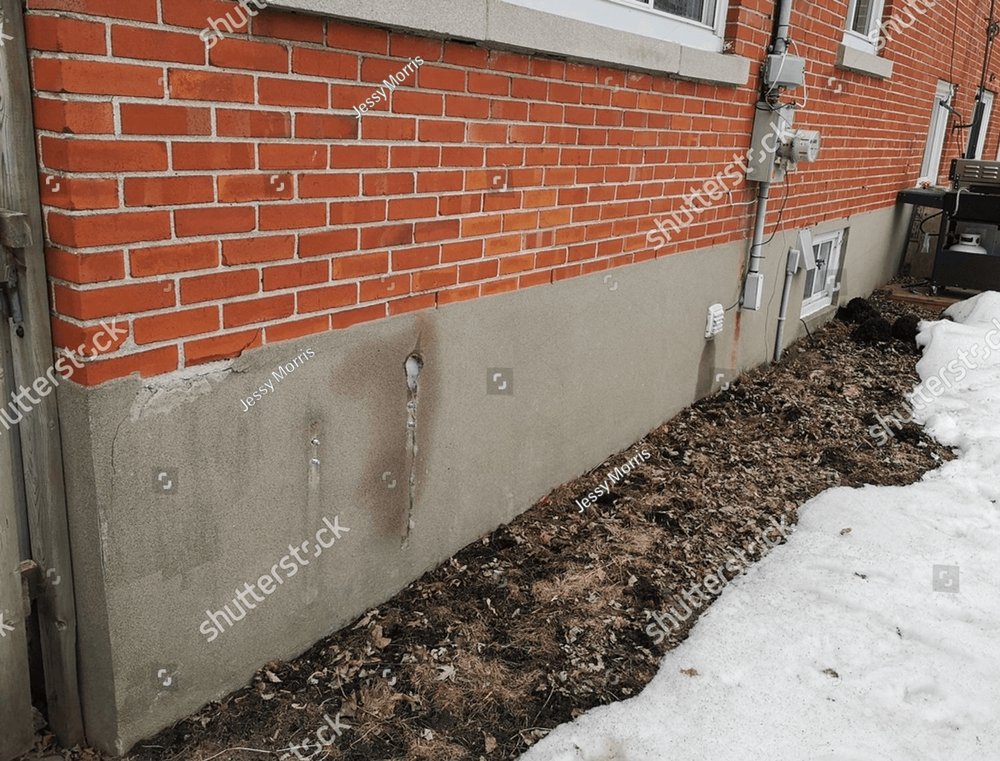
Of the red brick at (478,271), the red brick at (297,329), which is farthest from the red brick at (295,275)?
the red brick at (478,271)

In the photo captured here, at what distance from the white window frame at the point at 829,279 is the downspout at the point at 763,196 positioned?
189 centimetres

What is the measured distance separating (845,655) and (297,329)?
2.32 metres

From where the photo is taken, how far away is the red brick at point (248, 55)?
7.25ft

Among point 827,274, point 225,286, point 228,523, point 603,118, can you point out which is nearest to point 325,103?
point 225,286

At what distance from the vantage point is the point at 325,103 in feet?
8.31

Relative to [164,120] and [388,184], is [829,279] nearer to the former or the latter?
[388,184]

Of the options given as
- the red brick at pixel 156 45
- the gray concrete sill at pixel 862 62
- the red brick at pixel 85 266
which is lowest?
the red brick at pixel 85 266

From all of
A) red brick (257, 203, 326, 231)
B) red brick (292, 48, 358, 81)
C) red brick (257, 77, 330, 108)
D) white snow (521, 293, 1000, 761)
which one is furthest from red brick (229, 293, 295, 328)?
white snow (521, 293, 1000, 761)

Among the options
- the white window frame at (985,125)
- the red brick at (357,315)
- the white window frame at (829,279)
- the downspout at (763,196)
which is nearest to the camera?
the red brick at (357,315)

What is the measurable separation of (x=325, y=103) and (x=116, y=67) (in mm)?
671

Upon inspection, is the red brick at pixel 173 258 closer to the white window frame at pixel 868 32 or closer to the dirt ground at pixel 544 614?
the dirt ground at pixel 544 614

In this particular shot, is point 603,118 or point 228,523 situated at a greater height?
point 603,118

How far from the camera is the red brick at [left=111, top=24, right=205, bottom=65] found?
6.53ft

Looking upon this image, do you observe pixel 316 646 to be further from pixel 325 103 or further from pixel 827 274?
pixel 827 274
